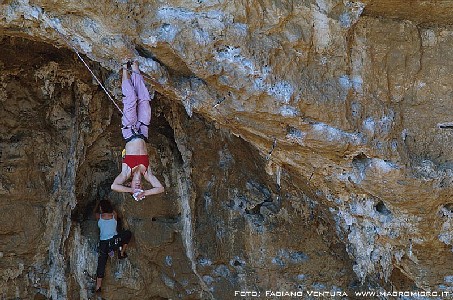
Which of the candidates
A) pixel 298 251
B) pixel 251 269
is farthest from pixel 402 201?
pixel 251 269

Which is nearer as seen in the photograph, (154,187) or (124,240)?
(154,187)

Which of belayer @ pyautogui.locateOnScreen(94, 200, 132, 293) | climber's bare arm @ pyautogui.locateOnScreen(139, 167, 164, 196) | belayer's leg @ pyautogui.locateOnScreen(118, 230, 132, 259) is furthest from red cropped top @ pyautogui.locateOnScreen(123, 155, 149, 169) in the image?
belayer's leg @ pyautogui.locateOnScreen(118, 230, 132, 259)

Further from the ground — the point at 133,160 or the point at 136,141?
the point at 136,141

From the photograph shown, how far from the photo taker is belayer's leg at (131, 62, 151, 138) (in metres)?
4.07

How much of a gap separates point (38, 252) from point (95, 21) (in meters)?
3.19

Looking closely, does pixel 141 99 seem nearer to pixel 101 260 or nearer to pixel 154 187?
pixel 154 187

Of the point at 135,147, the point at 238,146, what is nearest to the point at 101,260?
the point at 238,146

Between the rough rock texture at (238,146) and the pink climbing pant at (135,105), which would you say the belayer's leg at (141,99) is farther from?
the rough rock texture at (238,146)

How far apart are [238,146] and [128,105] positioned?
158 cm

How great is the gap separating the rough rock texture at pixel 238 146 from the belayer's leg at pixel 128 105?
17 centimetres

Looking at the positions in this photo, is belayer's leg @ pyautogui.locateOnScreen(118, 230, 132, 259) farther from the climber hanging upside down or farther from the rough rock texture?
the climber hanging upside down

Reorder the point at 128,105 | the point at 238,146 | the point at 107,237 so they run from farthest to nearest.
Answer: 1. the point at 107,237
2. the point at 238,146
3. the point at 128,105

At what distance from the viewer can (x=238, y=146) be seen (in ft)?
18.1

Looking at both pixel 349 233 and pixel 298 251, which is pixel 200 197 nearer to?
pixel 298 251
